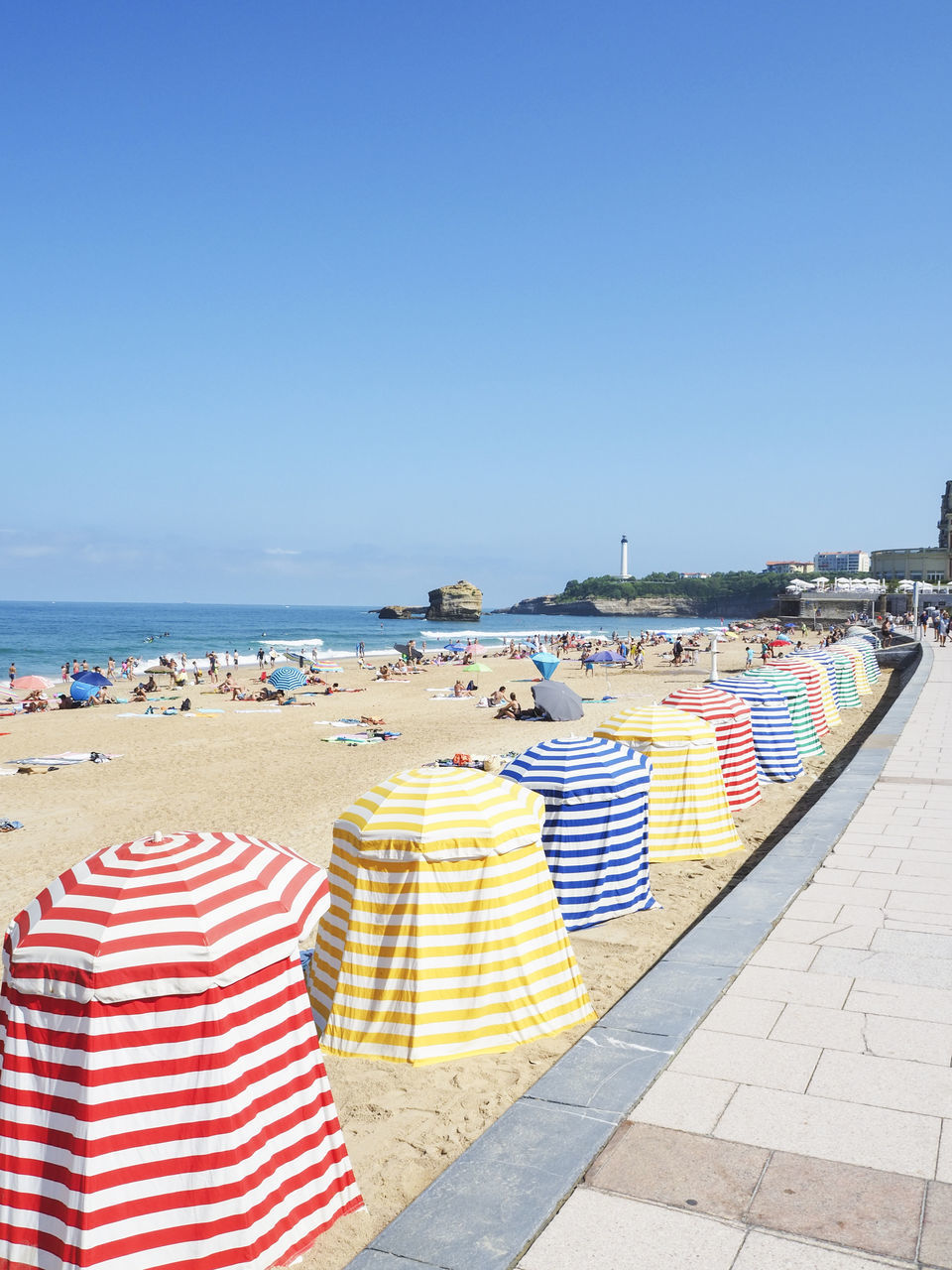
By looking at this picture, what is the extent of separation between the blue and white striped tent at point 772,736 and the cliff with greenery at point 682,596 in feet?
497

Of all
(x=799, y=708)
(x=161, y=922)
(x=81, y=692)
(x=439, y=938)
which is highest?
(x=161, y=922)

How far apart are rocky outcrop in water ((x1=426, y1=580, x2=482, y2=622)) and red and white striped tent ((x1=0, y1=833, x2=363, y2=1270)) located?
426 ft

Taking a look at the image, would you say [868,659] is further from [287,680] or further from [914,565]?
[914,565]

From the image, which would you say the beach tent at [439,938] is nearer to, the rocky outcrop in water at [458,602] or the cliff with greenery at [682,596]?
the rocky outcrop in water at [458,602]

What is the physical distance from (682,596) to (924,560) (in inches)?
3559

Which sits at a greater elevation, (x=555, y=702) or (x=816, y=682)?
(x=816, y=682)

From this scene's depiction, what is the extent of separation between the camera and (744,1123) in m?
3.91

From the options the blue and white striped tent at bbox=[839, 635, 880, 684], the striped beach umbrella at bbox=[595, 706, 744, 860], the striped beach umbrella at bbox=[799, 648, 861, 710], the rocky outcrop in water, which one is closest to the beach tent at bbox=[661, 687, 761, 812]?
the striped beach umbrella at bbox=[595, 706, 744, 860]

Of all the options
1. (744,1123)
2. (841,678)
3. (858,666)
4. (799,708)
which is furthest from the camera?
(858,666)

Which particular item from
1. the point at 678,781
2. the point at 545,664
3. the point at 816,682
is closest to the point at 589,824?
the point at 678,781

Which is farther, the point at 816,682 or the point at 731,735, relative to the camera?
the point at 816,682

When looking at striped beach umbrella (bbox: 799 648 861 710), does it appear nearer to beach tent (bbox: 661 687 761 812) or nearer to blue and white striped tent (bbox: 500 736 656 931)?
beach tent (bbox: 661 687 761 812)

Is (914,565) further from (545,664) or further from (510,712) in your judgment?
(510,712)

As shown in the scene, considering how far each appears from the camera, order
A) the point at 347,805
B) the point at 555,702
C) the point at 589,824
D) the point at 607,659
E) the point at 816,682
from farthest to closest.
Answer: the point at 607,659, the point at 555,702, the point at 816,682, the point at 347,805, the point at 589,824
